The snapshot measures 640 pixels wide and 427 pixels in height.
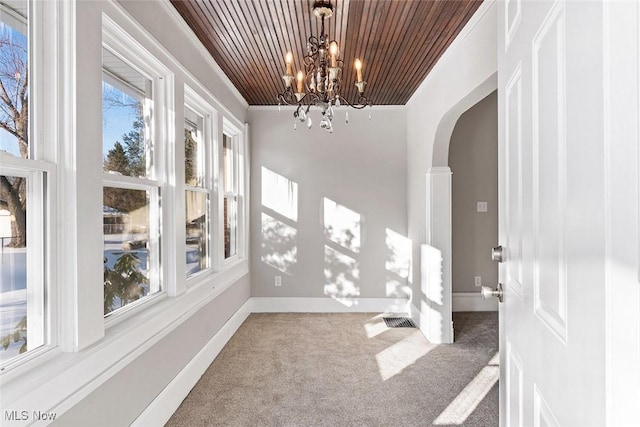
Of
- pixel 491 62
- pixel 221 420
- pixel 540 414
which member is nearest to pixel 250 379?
pixel 221 420

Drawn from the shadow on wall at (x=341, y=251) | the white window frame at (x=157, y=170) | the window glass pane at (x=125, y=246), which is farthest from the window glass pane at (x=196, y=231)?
the shadow on wall at (x=341, y=251)

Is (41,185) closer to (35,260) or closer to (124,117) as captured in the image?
(35,260)

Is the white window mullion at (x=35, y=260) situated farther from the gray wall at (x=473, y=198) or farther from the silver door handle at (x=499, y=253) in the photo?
the gray wall at (x=473, y=198)

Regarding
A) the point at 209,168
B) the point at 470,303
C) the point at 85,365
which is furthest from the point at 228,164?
the point at 470,303

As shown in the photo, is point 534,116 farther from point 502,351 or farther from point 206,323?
point 206,323

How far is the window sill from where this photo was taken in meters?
1.20

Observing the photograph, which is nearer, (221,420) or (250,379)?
(221,420)

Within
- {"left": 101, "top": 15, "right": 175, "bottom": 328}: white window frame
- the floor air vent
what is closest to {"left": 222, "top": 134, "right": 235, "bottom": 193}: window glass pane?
{"left": 101, "top": 15, "right": 175, "bottom": 328}: white window frame

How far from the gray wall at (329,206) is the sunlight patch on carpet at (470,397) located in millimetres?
1693

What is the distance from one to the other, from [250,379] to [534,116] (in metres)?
2.62

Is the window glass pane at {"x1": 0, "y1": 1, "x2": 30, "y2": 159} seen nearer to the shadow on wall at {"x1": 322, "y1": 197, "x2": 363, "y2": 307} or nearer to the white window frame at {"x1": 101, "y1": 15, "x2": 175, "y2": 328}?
the white window frame at {"x1": 101, "y1": 15, "x2": 175, "y2": 328}

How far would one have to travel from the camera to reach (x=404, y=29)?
258 cm

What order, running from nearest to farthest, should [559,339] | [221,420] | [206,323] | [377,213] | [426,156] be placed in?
1. [559,339]
2. [221,420]
3. [206,323]
4. [426,156]
5. [377,213]

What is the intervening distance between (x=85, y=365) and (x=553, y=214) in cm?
172
